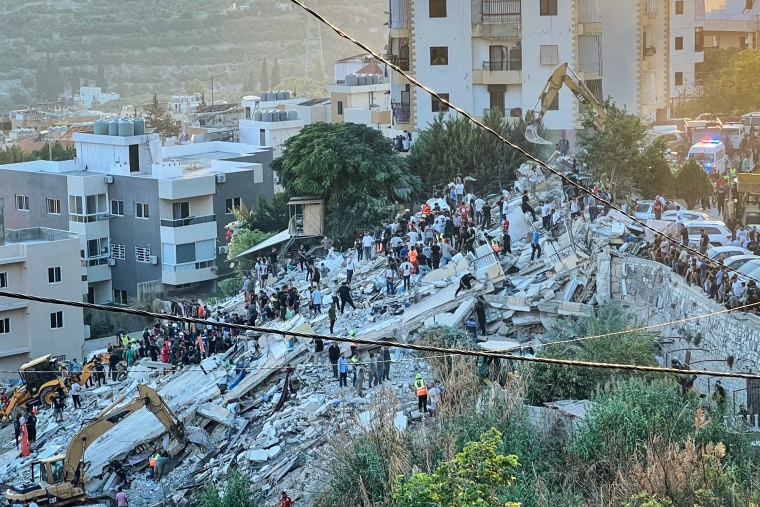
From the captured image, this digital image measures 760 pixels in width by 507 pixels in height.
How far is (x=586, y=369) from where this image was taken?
2106 cm

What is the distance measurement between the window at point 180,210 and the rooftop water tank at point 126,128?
185 inches

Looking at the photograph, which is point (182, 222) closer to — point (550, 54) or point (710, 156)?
point (550, 54)

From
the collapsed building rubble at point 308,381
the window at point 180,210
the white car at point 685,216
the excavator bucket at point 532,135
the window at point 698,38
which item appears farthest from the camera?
the window at point 698,38

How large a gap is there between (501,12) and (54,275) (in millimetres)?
14719

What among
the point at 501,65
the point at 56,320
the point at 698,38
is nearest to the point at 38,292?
the point at 56,320

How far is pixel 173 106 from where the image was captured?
93.7m

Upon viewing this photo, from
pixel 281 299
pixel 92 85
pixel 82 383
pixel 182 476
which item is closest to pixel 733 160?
pixel 281 299

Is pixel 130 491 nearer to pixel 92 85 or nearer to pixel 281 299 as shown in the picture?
pixel 281 299

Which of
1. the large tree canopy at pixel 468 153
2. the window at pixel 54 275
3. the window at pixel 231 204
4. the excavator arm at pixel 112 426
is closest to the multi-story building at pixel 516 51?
the large tree canopy at pixel 468 153

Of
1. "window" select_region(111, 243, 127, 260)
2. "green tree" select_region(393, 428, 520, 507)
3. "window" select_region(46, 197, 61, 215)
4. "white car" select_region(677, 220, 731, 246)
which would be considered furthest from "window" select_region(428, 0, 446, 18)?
"green tree" select_region(393, 428, 520, 507)

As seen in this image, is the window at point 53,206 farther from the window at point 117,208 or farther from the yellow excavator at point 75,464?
the yellow excavator at point 75,464

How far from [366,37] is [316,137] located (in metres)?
129

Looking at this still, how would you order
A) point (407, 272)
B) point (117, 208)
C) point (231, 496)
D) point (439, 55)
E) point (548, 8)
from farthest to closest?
point (117, 208) → point (439, 55) → point (548, 8) → point (407, 272) → point (231, 496)

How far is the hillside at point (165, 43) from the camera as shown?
154500 mm
